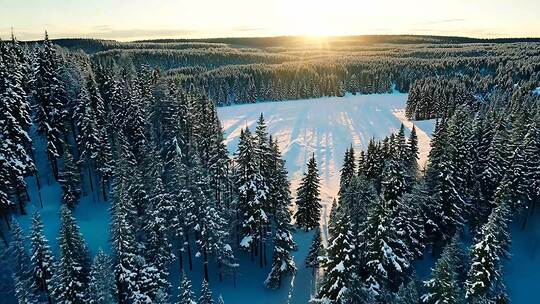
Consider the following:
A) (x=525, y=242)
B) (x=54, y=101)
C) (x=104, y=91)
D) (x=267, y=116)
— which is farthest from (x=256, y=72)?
(x=525, y=242)

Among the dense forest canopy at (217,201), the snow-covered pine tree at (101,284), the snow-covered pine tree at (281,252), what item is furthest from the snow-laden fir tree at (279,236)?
the snow-covered pine tree at (101,284)

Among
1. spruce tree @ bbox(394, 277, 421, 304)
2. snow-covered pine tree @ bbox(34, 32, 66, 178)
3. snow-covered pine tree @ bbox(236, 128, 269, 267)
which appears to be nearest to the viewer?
spruce tree @ bbox(394, 277, 421, 304)

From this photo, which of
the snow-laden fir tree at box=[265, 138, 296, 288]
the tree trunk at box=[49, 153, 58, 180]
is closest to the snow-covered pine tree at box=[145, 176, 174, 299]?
the snow-laden fir tree at box=[265, 138, 296, 288]

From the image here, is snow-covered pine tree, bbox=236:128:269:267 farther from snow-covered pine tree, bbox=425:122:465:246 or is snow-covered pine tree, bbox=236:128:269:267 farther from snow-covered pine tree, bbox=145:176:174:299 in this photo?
snow-covered pine tree, bbox=425:122:465:246

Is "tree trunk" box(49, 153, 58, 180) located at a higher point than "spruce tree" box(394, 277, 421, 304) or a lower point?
higher

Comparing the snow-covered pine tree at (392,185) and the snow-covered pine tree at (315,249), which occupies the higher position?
the snow-covered pine tree at (392,185)

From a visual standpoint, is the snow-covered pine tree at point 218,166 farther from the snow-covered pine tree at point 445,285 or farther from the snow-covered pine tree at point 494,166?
the snow-covered pine tree at point 494,166

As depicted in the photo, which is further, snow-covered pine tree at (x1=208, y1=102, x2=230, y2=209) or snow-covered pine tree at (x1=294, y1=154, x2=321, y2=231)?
snow-covered pine tree at (x1=294, y1=154, x2=321, y2=231)
